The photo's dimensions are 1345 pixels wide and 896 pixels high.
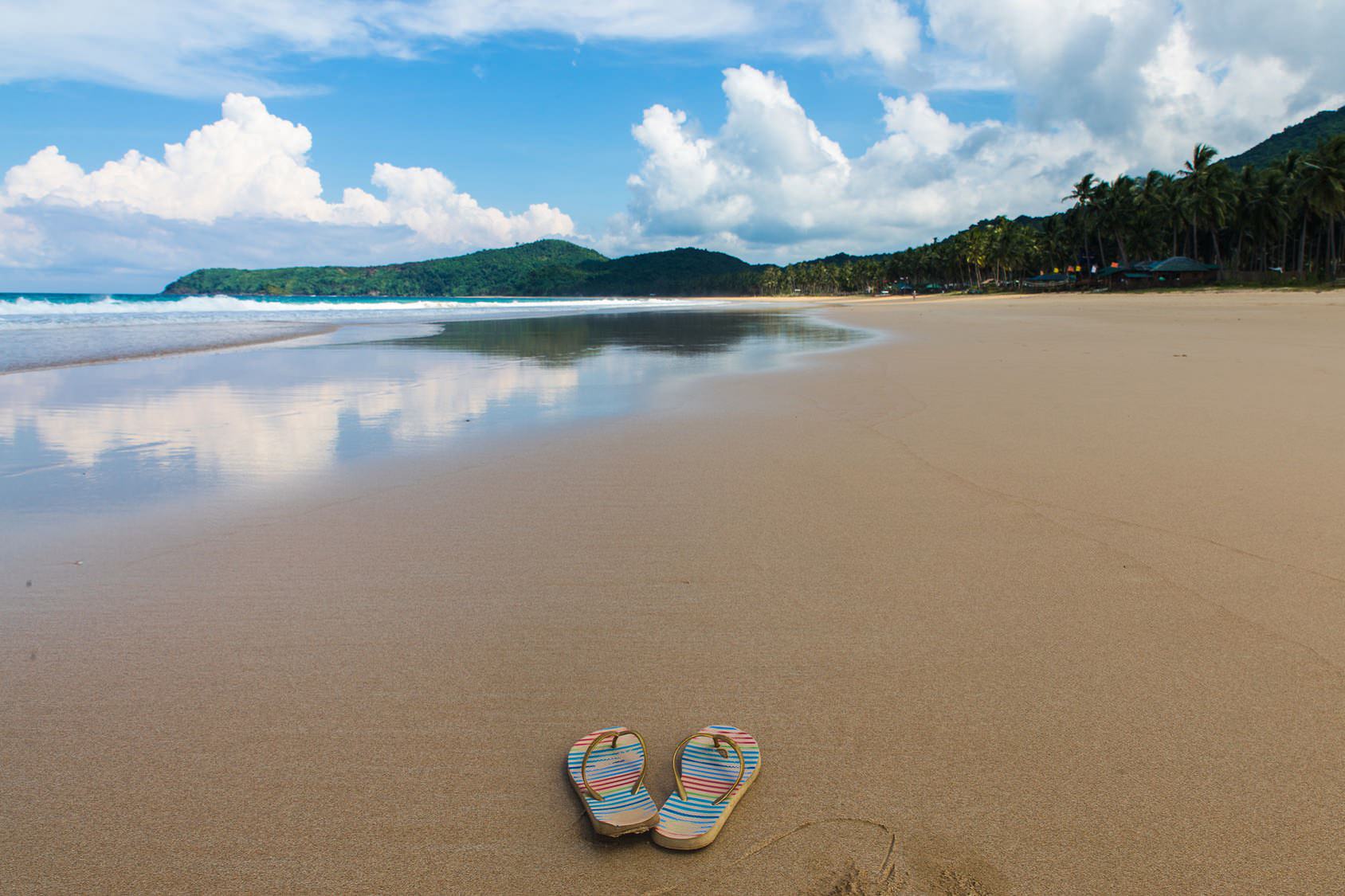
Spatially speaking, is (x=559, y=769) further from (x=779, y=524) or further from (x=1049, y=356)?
(x=1049, y=356)

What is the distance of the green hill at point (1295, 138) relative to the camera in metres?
126

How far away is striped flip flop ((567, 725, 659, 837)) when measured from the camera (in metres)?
2.20

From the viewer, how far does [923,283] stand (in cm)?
14125

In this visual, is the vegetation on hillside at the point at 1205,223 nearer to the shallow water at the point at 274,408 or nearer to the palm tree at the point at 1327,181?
the palm tree at the point at 1327,181

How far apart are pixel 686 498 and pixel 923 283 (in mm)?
146615

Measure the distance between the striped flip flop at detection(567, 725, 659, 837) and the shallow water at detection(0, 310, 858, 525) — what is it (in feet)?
14.6

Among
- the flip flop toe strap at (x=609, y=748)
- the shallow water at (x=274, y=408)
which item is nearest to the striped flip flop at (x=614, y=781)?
the flip flop toe strap at (x=609, y=748)

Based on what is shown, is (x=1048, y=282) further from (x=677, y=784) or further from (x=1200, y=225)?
(x=677, y=784)

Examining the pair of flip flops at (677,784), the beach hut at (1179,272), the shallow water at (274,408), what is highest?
the beach hut at (1179,272)

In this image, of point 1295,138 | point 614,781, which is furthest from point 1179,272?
point 1295,138

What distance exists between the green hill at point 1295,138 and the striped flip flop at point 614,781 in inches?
6217

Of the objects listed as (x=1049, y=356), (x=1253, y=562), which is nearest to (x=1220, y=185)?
(x=1049, y=356)

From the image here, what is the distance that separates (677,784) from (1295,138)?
17953 centimetres

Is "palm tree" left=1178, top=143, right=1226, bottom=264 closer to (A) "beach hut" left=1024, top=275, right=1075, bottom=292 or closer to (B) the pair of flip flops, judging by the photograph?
(A) "beach hut" left=1024, top=275, right=1075, bottom=292
